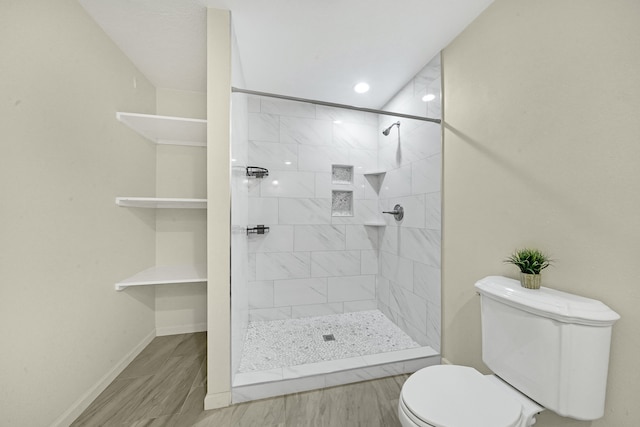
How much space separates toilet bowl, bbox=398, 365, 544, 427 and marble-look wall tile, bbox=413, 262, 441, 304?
29.2 inches

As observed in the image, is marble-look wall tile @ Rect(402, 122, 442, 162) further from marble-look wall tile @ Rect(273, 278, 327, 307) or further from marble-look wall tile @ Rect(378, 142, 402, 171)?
marble-look wall tile @ Rect(273, 278, 327, 307)

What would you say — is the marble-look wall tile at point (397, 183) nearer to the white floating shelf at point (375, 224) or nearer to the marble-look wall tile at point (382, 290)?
the white floating shelf at point (375, 224)

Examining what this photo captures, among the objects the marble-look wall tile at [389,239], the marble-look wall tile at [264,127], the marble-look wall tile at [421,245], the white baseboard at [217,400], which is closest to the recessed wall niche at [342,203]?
the marble-look wall tile at [389,239]

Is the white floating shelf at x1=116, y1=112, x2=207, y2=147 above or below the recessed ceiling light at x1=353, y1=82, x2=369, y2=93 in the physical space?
below

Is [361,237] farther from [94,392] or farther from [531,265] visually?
[94,392]

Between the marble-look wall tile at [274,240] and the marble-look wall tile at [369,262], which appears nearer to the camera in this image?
the marble-look wall tile at [274,240]

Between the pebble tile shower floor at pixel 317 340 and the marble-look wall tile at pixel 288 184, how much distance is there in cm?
129

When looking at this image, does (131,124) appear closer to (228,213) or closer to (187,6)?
(187,6)

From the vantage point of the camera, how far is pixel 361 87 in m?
2.15

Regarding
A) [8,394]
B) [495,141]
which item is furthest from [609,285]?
[8,394]

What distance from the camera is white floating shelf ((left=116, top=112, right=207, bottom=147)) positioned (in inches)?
62.4

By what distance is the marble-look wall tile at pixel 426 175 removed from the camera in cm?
175

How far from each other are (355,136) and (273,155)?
927 mm

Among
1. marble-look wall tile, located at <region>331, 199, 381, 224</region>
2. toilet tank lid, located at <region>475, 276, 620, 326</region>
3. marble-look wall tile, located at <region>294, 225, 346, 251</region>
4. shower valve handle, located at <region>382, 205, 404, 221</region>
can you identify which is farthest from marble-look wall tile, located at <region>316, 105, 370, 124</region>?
toilet tank lid, located at <region>475, 276, 620, 326</region>
